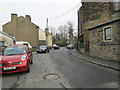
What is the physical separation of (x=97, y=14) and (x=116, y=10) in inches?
103

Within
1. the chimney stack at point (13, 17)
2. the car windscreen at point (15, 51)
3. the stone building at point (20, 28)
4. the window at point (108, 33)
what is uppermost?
the chimney stack at point (13, 17)

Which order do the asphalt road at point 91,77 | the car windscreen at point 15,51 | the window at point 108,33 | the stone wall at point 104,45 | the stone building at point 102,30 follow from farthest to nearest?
1. the window at point 108,33
2. the stone building at point 102,30
3. the stone wall at point 104,45
4. the car windscreen at point 15,51
5. the asphalt road at point 91,77

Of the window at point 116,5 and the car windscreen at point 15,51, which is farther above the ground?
the window at point 116,5

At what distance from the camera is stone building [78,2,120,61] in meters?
9.39

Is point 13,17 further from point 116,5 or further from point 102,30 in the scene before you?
point 102,30

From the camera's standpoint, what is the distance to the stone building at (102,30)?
9.39m

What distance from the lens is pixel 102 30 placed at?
10.9m

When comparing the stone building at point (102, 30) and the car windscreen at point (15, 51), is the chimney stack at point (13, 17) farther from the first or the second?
the car windscreen at point (15, 51)

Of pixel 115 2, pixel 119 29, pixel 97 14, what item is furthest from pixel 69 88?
pixel 115 2

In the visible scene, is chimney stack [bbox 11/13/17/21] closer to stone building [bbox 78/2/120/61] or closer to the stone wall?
stone building [bbox 78/2/120/61]

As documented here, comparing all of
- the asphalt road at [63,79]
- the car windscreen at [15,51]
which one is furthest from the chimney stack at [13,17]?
the asphalt road at [63,79]

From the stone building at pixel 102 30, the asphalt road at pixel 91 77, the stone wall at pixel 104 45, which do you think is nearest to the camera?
the asphalt road at pixel 91 77

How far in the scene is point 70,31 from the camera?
2160 inches

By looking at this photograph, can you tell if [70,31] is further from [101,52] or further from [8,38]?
[101,52]
